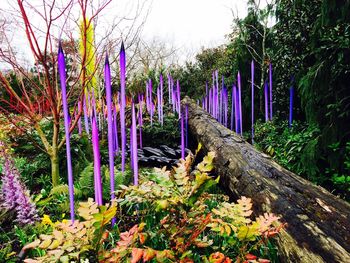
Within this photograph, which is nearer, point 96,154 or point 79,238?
point 79,238

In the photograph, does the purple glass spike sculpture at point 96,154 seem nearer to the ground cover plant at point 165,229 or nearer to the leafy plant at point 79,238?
the ground cover plant at point 165,229

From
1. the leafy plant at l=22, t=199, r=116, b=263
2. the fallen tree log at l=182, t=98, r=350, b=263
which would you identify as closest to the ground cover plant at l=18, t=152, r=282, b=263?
the leafy plant at l=22, t=199, r=116, b=263

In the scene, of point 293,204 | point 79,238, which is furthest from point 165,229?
point 293,204

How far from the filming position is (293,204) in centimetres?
183

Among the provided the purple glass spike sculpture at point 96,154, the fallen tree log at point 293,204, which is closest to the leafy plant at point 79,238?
the purple glass spike sculpture at point 96,154

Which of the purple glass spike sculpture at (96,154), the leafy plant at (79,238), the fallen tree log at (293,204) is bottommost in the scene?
the fallen tree log at (293,204)

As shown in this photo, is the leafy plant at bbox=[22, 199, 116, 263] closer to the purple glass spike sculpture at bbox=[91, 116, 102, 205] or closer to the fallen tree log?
the purple glass spike sculpture at bbox=[91, 116, 102, 205]

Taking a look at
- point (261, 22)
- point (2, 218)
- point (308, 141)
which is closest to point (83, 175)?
point (2, 218)

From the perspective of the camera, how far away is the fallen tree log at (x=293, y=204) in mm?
1426

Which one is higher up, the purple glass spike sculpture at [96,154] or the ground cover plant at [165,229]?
the purple glass spike sculpture at [96,154]

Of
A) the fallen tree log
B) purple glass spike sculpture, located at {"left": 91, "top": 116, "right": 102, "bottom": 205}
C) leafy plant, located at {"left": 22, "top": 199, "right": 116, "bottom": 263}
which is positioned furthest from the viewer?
purple glass spike sculpture, located at {"left": 91, "top": 116, "right": 102, "bottom": 205}

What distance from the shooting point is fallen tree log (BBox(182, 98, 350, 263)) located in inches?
56.1

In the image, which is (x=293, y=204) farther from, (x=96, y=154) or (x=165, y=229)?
(x=96, y=154)

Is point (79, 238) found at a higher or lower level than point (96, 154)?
lower
